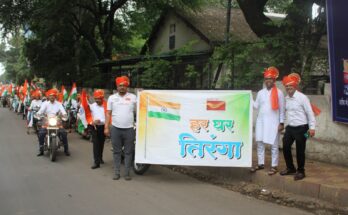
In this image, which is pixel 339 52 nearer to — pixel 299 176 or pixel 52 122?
pixel 299 176

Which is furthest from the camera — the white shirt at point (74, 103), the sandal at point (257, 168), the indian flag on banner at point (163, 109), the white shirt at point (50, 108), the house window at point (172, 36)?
the house window at point (172, 36)

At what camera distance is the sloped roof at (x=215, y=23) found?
2259 cm

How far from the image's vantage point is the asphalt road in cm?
661

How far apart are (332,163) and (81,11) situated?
23.3 metres

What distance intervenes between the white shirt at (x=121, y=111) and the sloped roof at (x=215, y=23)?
1309cm

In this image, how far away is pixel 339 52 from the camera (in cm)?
880

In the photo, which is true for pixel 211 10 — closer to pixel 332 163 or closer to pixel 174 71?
pixel 174 71

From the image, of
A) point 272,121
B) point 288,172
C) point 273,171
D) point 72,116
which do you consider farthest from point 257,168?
point 72,116

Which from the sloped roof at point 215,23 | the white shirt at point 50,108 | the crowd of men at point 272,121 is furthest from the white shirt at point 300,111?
the sloped roof at point 215,23

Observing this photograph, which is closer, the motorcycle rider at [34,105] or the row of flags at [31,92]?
the motorcycle rider at [34,105]

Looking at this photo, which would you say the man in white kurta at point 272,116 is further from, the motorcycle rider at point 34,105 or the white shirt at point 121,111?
the motorcycle rider at point 34,105

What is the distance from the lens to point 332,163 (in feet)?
30.6

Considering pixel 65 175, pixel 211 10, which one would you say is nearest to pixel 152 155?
pixel 65 175

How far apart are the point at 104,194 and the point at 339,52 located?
5.18m
